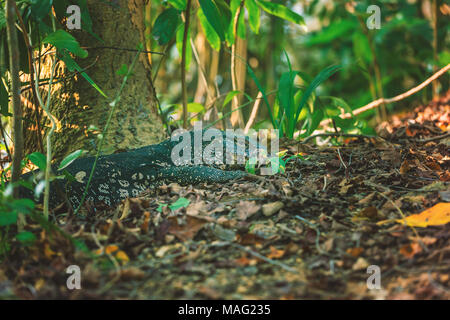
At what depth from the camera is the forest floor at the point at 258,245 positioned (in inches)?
33.0

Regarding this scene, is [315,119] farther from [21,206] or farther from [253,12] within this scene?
[21,206]

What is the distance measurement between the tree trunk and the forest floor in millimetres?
453

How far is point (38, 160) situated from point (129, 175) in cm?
40

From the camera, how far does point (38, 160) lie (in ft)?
3.57

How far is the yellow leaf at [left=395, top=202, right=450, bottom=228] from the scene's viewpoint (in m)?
0.99

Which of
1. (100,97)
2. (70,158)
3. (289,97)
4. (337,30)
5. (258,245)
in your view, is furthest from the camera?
(337,30)

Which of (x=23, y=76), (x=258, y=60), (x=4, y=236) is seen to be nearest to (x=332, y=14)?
(x=258, y=60)

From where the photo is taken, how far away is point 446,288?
0.80 m

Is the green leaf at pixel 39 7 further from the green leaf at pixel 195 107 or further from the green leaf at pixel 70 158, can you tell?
the green leaf at pixel 195 107

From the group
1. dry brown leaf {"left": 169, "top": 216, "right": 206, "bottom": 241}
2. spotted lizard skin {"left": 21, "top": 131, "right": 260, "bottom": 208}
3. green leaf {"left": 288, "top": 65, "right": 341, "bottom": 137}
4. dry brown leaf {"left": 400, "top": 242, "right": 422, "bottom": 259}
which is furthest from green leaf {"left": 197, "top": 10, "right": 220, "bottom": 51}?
dry brown leaf {"left": 400, "top": 242, "right": 422, "bottom": 259}

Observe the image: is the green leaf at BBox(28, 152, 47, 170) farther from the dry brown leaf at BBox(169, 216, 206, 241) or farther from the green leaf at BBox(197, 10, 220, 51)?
the green leaf at BBox(197, 10, 220, 51)

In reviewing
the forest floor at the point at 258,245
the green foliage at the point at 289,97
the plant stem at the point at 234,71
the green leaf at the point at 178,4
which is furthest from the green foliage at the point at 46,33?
the plant stem at the point at 234,71

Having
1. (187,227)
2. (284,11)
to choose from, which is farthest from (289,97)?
(187,227)
